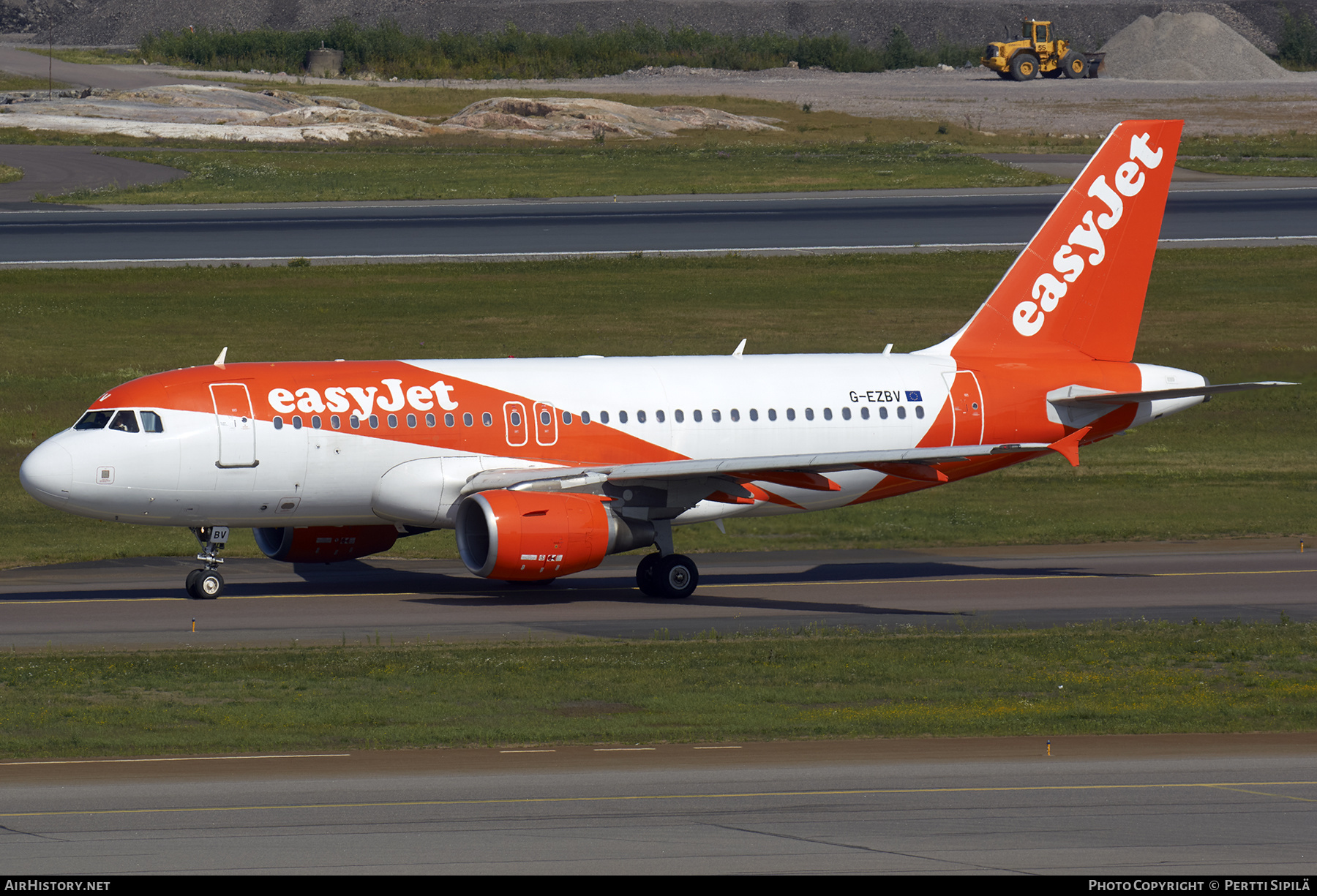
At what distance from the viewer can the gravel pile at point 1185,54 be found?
16125 cm

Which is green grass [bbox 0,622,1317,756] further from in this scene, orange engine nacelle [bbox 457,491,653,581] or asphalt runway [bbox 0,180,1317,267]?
asphalt runway [bbox 0,180,1317,267]

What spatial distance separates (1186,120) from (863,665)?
112397 mm

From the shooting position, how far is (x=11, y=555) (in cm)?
3684

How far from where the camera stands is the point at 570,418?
33.4m

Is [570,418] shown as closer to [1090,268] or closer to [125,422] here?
[125,422]

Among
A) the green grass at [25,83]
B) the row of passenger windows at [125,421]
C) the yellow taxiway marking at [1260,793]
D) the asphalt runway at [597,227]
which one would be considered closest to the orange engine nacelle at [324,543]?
the row of passenger windows at [125,421]

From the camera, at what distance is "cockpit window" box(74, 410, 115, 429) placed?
102ft

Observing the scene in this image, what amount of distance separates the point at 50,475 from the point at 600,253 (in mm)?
42296

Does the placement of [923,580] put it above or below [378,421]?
below

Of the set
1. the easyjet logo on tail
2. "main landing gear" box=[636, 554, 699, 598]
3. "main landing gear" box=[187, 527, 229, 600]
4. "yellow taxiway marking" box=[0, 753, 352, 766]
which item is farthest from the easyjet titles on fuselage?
the easyjet logo on tail

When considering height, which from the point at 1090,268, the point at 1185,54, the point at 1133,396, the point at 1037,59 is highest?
the point at 1185,54

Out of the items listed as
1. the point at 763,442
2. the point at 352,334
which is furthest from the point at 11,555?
the point at 352,334

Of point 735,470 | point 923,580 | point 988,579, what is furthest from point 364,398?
point 988,579

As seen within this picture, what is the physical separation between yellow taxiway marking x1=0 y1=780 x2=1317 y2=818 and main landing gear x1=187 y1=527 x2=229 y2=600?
1498 centimetres
